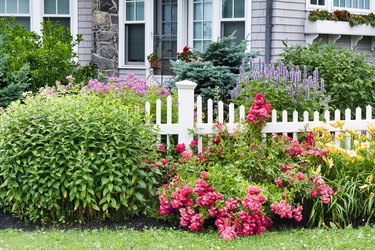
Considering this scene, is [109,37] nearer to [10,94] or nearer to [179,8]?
[179,8]

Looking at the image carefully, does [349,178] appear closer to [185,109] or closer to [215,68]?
[185,109]

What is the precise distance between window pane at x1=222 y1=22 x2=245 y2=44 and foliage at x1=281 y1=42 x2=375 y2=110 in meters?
1.67

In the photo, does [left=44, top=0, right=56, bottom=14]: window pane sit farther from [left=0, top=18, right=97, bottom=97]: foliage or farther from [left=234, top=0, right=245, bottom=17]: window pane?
[left=234, top=0, right=245, bottom=17]: window pane

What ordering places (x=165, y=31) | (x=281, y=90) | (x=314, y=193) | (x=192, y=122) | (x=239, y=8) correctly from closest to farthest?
(x=314, y=193), (x=192, y=122), (x=281, y=90), (x=239, y=8), (x=165, y=31)

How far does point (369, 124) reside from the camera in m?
7.38

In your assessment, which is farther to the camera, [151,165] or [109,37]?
[109,37]

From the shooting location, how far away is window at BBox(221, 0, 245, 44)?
11.6 metres

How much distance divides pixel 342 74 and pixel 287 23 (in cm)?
208

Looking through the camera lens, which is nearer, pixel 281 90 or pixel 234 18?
pixel 281 90

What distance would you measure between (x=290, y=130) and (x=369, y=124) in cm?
84

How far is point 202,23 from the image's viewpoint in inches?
480

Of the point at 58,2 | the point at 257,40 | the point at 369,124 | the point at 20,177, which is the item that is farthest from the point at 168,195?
the point at 58,2

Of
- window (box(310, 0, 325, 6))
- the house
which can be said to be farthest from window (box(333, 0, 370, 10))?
window (box(310, 0, 325, 6))

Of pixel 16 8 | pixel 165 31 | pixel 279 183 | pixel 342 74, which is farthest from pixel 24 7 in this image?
pixel 279 183
